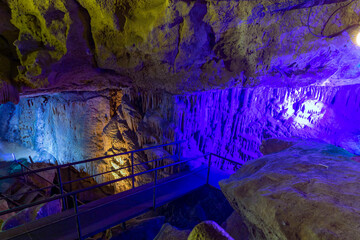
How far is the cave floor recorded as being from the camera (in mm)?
2654

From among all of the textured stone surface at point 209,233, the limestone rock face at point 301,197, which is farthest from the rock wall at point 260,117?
the textured stone surface at point 209,233

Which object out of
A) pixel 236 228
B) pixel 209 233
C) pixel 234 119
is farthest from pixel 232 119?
pixel 209 233

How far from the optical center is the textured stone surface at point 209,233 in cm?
192

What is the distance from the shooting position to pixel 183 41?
3.88 metres

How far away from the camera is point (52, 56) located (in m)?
4.00

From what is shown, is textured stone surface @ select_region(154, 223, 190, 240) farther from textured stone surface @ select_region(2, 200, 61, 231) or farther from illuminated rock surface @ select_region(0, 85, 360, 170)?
textured stone surface @ select_region(2, 200, 61, 231)

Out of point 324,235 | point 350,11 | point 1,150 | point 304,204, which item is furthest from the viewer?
point 1,150

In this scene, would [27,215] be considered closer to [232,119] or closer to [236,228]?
[236,228]

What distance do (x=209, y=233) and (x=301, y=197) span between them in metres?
0.93

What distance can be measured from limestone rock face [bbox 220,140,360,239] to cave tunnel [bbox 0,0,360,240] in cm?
1

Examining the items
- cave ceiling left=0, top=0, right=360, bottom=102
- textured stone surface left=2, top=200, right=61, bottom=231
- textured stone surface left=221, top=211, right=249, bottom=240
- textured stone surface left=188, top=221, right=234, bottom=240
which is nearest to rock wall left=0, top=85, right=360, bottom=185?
cave ceiling left=0, top=0, right=360, bottom=102

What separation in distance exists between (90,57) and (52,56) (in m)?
0.78

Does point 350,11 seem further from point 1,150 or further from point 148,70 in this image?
point 1,150

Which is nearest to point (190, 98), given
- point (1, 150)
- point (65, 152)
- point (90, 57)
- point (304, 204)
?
point (90, 57)
